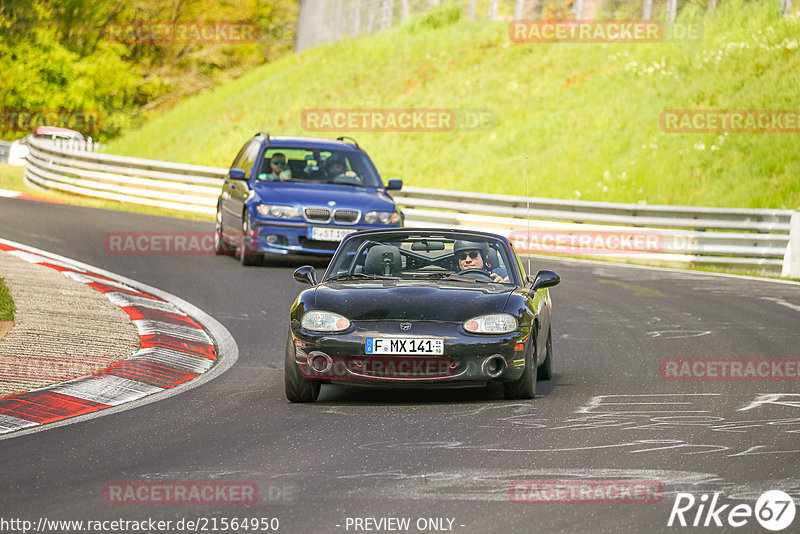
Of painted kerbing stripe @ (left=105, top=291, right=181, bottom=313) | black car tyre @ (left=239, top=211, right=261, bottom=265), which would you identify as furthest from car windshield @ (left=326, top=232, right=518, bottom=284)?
black car tyre @ (left=239, top=211, right=261, bottom=265)

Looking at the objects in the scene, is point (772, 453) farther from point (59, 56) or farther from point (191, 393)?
point (59, 56)

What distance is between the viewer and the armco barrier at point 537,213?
2069 centimetres

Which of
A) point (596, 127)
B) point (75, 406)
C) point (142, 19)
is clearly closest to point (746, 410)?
point (75, 406)

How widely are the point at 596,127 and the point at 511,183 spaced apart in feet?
9.16

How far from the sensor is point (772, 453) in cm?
692

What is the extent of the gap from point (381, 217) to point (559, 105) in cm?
1813

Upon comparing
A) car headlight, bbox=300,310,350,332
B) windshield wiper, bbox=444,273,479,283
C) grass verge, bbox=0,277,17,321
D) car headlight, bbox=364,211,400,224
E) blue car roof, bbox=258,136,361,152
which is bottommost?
grass verge, bbox=0,277,17,321

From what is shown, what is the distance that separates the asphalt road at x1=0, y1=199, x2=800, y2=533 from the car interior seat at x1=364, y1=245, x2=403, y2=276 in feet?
2.84

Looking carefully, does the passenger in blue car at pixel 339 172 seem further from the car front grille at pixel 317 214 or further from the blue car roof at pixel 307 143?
the car front grille at pixel 317 214

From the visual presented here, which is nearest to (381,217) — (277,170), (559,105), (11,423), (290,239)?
(290,239)

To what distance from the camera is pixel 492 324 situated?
28.0ft

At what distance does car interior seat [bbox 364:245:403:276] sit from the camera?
952 cm

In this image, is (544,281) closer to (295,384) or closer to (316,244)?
(295,384)

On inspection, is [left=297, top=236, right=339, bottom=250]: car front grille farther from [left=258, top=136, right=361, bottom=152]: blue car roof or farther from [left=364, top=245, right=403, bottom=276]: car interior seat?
[left=364, top=245, right=403, bottom=276]: car interior seat
